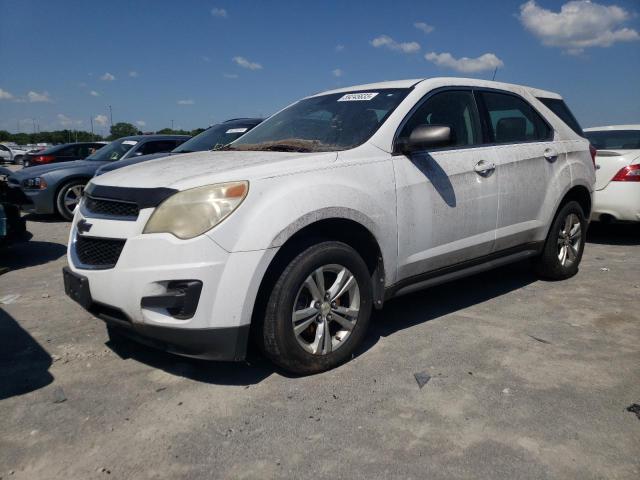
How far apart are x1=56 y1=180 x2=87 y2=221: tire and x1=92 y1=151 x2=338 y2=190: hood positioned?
21.4 ft

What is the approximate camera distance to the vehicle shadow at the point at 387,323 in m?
3.05

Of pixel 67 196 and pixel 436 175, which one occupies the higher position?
pixel 436 175

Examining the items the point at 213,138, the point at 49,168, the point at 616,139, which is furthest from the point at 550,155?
the point at 49,168

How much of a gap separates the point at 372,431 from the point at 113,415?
1306mm

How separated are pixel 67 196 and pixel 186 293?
298 inches

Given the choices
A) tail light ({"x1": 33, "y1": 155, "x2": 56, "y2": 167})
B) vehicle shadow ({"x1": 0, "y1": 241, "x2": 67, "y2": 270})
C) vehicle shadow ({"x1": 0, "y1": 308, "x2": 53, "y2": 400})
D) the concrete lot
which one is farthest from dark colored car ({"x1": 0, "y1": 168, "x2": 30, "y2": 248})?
tail light ({"x1": 33, "y1": 155, "x2": 56, "y2": 167})

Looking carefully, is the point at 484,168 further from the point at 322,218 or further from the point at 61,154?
the point at 61,154

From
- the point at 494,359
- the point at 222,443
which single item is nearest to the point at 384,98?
the point at 494,359

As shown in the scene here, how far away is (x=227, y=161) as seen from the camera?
3111 millimetres

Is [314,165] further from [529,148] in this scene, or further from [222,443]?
[529,148]

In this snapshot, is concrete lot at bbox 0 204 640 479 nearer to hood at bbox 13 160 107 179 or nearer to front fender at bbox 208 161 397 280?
front fender at bbox 208 161 397 280

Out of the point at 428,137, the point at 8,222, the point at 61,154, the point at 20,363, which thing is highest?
the point at 428,137

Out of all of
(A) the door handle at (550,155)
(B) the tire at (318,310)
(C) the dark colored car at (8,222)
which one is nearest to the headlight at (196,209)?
(B) the tire at (318,310)

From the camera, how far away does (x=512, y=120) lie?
428 centimetres
